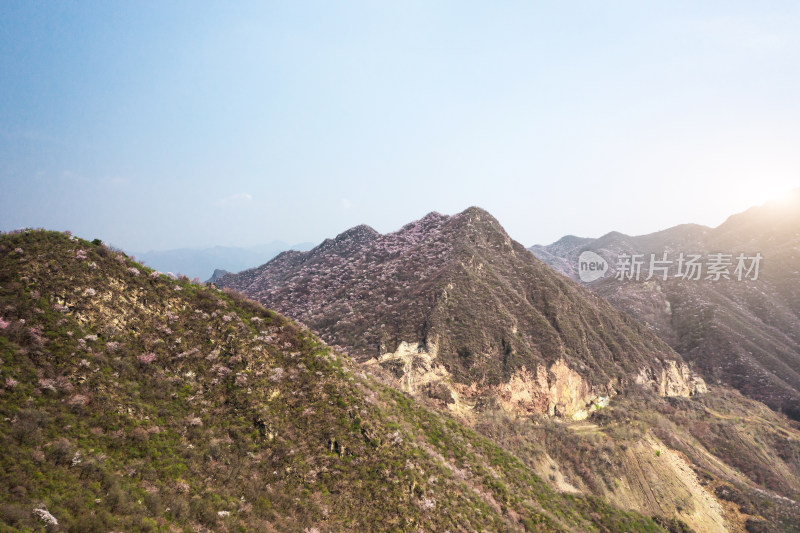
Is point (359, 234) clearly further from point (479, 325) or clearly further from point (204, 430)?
point (204, 430)

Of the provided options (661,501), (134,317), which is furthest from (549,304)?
(134,317)

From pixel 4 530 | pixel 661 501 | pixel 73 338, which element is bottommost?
pixel 661 501

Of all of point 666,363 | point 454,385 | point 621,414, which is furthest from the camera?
Answer: point 666,363

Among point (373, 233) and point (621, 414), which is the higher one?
point (373, 233)

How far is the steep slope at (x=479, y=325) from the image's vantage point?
48312 mm

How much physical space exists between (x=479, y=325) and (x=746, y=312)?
359 ft

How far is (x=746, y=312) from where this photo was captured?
106 metres

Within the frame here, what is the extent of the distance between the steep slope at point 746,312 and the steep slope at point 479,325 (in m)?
18.6

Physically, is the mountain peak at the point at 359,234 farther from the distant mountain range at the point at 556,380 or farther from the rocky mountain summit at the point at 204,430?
the rocky mountain summit at the point at 204,430

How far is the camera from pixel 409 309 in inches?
2203

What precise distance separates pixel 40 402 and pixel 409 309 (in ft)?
148

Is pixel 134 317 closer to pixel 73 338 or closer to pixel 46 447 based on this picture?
pixel 73 338

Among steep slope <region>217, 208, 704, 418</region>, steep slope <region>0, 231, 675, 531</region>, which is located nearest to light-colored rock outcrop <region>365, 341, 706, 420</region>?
steep slope <region>217, 208, 704, 418</region>

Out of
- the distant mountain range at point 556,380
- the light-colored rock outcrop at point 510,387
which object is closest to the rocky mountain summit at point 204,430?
the distant mountain range at point 556,380
